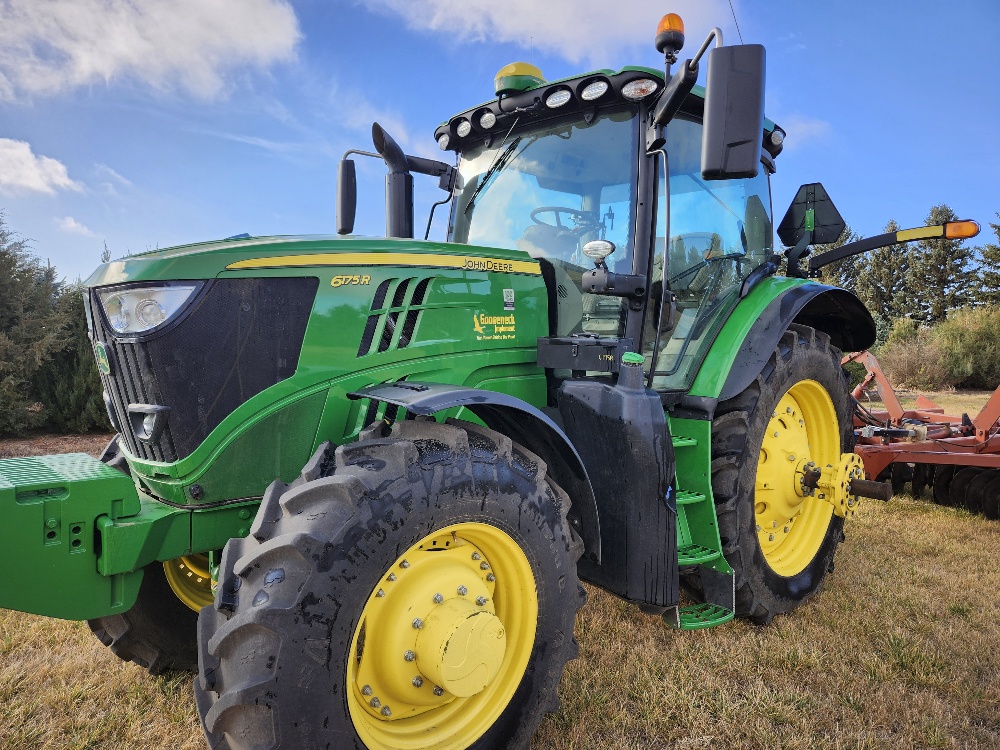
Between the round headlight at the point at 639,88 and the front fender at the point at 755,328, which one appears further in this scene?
the front fender at the point at 755,328

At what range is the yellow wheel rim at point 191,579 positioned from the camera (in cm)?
281

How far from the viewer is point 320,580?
182 cm

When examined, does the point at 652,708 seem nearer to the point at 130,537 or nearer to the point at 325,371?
the point at 325,371

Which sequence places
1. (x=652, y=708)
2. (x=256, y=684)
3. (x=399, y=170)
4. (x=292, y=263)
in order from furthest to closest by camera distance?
(x=399, y=170) → (x=652, y=708) → (x=292, y=263) → (x=256, y=684)

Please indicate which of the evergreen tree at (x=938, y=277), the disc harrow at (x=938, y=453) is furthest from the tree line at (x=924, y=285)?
the disc harrow at (x=938, y=453)

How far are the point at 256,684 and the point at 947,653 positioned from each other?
3.09m

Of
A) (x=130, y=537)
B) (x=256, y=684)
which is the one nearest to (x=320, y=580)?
(x=256, y=684)

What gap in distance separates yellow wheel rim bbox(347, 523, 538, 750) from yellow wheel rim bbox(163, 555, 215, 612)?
1.13m

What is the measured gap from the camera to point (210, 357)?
2197mm

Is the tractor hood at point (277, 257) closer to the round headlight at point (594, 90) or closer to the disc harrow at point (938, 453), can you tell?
the round headlight at point (594, 90)

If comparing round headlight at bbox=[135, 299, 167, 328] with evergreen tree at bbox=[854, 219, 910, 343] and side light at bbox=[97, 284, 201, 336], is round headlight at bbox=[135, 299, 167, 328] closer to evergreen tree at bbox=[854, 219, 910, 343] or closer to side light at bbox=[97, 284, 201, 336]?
side light at bbox=[97, 284, 201, 336]

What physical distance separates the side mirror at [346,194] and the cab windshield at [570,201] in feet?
2.61

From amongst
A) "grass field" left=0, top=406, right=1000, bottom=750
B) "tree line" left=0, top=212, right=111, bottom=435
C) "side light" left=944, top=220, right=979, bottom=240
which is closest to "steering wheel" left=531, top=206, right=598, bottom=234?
"grass field" left=0, top=406, right=1000, bottom=750

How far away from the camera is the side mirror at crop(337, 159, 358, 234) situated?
368 centimetres
